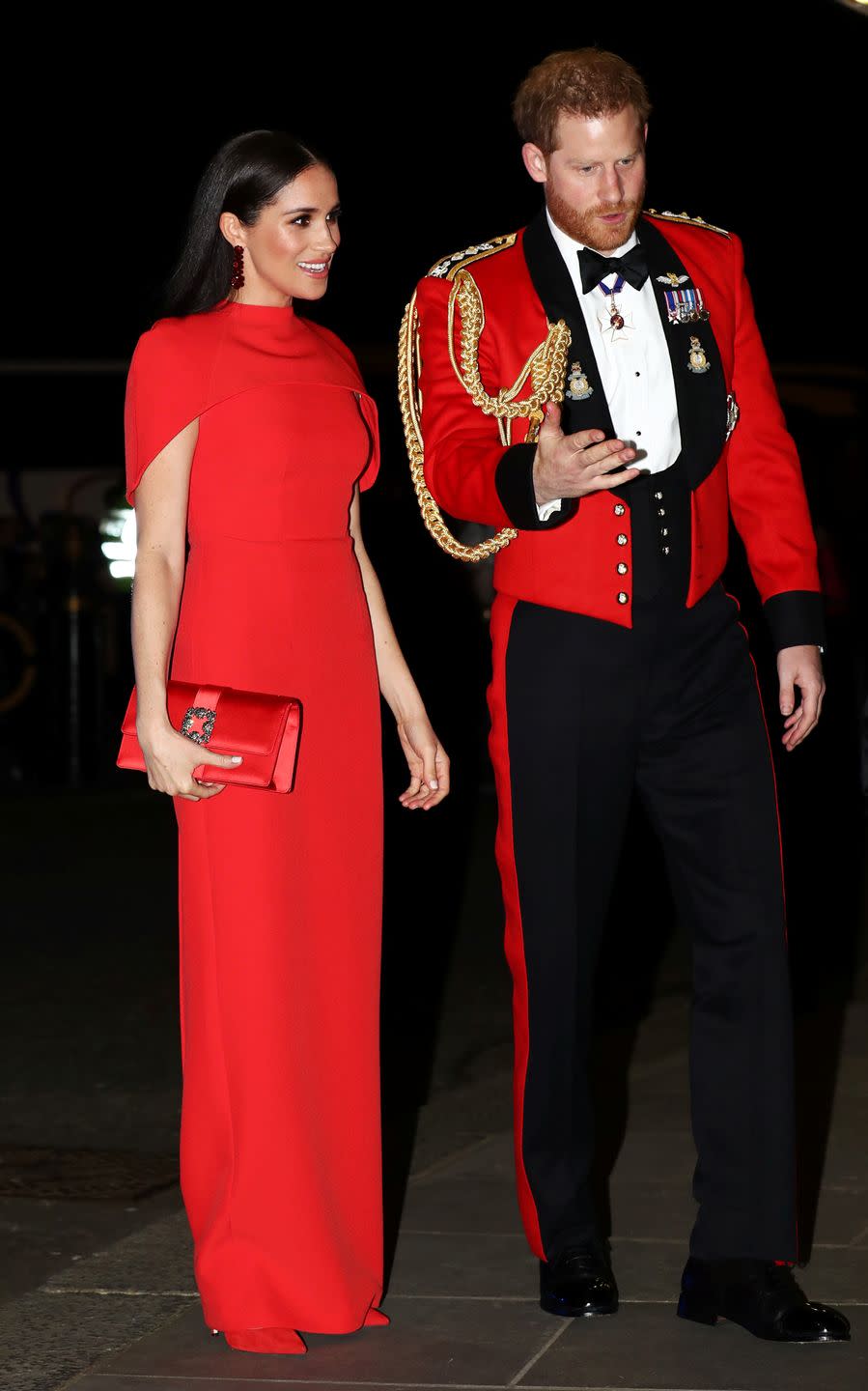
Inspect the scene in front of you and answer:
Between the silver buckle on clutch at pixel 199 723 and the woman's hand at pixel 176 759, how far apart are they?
0.07 feet

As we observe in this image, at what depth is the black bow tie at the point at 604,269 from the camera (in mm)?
3479

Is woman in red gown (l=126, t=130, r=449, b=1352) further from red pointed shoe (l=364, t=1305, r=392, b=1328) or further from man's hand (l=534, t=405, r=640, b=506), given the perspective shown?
man's hand (l=534, t=405, r=640, b=506)

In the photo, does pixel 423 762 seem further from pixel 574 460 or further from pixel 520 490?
pixel 574 460

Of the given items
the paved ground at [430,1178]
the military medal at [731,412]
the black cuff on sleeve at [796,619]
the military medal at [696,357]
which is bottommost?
the paved ground at [430,1178]

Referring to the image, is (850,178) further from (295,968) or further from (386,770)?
(295,968)

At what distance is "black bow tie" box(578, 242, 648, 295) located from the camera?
3479 mm

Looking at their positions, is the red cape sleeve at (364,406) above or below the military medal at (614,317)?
below

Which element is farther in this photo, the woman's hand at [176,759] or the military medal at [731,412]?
the military medal at [731,412]

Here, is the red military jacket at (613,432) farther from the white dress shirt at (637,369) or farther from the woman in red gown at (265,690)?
the woman in red gown at (265,690)


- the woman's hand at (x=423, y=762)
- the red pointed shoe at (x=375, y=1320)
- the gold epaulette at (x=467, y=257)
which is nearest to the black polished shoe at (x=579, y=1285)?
the red pointed shoe at (x=375, y=1320)

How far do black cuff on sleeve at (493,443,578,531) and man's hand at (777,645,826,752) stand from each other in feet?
1.91

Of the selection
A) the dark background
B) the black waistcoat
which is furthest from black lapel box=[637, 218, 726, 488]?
the dark background

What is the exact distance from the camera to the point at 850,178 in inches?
1409

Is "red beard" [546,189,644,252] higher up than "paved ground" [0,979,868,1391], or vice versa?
"red beard" [546,189,644,252]
